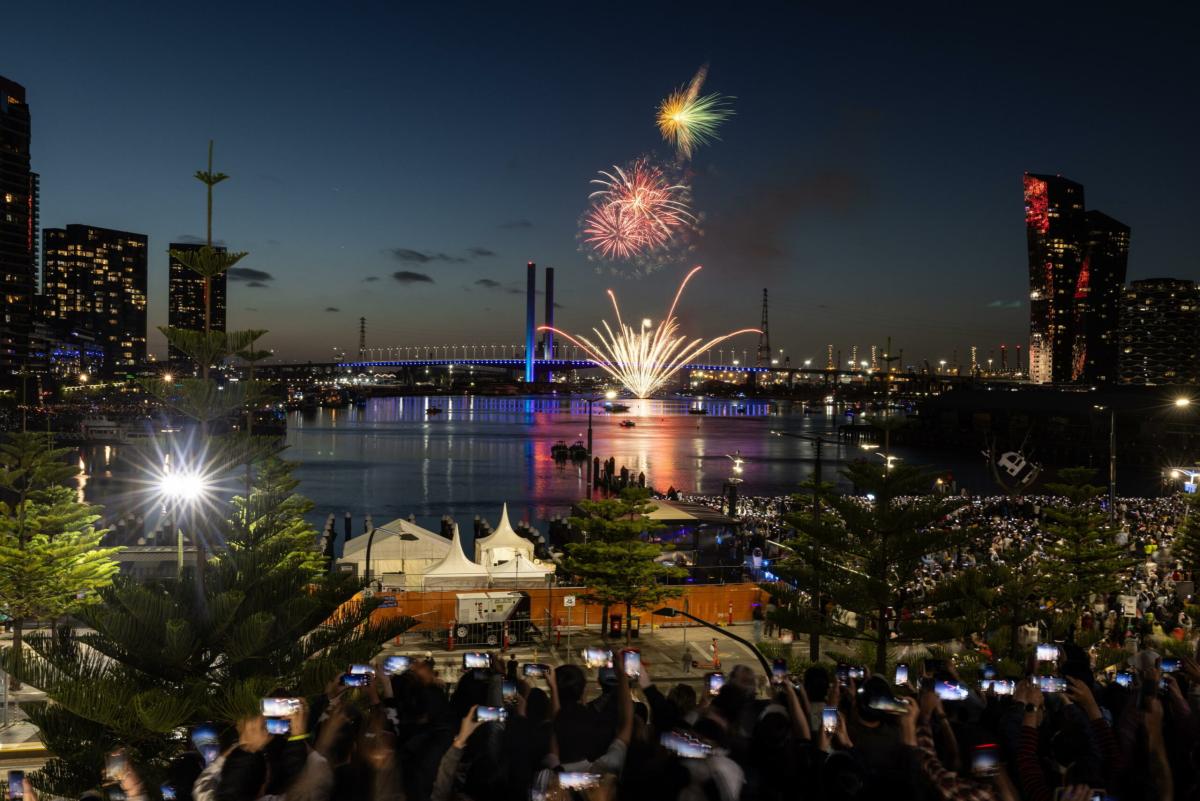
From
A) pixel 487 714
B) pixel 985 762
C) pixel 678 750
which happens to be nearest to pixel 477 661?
pixel 487 714

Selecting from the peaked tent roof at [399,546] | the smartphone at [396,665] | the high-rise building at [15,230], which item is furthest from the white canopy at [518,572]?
the high-rise building at [15,230]

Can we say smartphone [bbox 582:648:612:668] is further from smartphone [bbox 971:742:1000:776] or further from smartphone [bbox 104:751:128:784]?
smartphone [bbox 104:751:128:784]

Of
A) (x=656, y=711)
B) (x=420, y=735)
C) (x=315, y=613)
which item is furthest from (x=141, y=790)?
(x=315, y=613)

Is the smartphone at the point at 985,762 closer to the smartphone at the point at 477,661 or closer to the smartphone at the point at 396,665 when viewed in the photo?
the smartphone at the point at 477,661

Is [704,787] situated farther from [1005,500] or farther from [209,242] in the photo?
[1005,500]

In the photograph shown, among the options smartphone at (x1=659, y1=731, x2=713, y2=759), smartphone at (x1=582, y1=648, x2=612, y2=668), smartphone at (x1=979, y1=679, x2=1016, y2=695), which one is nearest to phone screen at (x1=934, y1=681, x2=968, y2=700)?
smartphone at (x1=979, y1=679, x2=1016, y2=695)

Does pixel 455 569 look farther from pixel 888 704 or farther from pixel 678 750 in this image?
pixel 678 750
